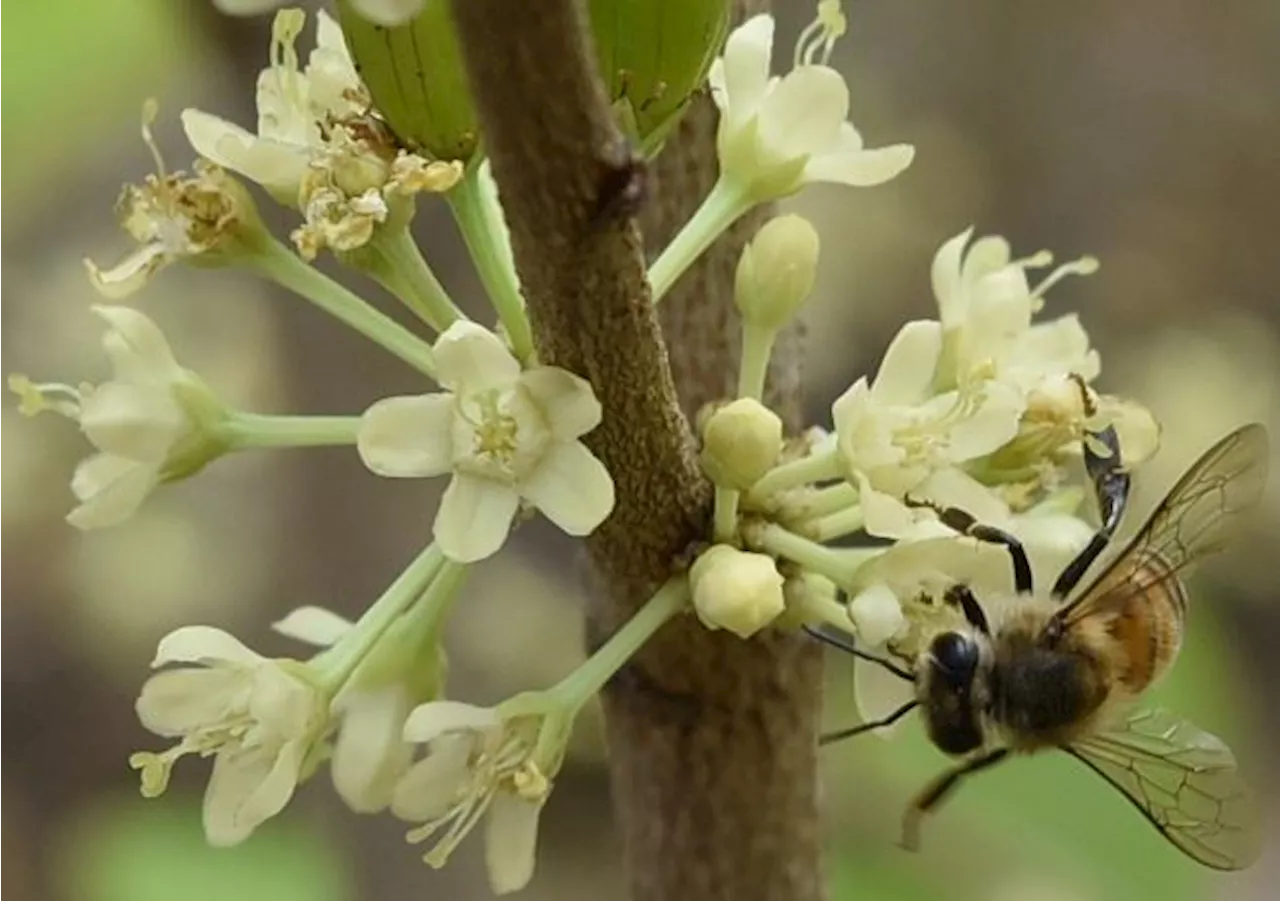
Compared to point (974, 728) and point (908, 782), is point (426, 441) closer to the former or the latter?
point (974, 728)

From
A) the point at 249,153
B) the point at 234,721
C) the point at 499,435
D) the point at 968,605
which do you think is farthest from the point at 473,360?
the point at 968,605

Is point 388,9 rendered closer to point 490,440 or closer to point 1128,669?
point 490,440

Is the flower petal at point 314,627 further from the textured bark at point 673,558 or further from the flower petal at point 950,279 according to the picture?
the flower petal at point 950,279

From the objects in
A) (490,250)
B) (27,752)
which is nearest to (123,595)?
(27,752)

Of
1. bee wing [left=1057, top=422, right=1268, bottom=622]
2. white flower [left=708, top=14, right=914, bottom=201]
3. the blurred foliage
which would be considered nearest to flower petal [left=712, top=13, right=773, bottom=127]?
white flower [left=708, top=14, right=914, bottom=201]

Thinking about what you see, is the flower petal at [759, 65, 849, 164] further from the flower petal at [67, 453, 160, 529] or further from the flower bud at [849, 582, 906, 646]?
the flower petal at [67, 453, 160, 529]
